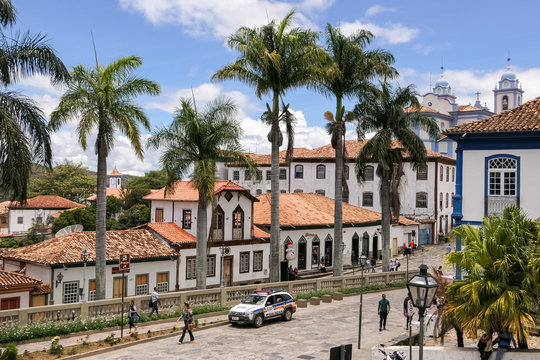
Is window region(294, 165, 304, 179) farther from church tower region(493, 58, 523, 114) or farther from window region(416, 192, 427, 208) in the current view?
church tower region(493, 58, 523, 114)

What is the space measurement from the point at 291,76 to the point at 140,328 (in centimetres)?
1497

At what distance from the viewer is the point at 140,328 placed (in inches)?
829

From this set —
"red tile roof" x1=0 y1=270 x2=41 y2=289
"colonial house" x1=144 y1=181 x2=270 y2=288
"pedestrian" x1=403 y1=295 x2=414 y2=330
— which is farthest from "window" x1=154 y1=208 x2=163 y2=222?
"pedestrian" x1=403 y1=295 x2=414 y2=330

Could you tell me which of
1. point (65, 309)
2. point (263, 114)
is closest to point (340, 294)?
point (263, 114)

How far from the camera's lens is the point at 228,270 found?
36562 mm

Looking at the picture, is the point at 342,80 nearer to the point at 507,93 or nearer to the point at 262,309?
the point at 262,309

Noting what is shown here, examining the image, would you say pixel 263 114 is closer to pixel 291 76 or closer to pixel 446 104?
pixel 291 76

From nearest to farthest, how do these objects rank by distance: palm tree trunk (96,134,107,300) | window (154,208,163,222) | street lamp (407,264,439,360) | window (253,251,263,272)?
1. street lamp (407,264,439,360)
2. palm tree trunk (96,134,107,300)
3. window (253,251,263,272)
4. window (154,208,163,222)

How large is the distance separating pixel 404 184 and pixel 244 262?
29842 mm

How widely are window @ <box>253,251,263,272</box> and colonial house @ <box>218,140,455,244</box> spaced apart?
18.1 meters

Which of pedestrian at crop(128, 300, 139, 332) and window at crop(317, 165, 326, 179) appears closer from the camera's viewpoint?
pedestrian at crop(128, 300, 139, 332)

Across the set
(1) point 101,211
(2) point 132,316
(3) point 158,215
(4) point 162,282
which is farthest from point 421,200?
(2) point 132,316

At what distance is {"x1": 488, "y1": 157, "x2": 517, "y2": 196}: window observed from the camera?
76.2 feet

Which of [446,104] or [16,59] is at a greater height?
[446,104]
